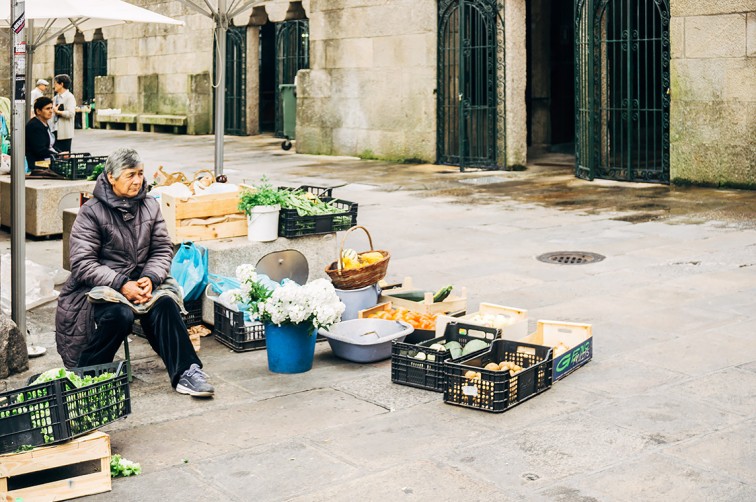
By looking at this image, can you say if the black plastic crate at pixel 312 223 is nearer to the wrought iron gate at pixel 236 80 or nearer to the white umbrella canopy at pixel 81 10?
the white umbrella canopy at pixel 81 10

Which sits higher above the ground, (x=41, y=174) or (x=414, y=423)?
(x=41, y=174)

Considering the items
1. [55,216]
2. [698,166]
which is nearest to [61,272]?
[55,216]

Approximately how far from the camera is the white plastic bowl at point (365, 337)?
23.3ft

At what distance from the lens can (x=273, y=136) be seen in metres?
27.6

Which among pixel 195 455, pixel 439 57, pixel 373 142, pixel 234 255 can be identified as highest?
pixel 439 57

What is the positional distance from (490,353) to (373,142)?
14.8 meters

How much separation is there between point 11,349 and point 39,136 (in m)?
7.03

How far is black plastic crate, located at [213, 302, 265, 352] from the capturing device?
7492 millimetres

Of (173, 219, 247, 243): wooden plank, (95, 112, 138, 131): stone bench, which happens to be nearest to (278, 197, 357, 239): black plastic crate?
(173, 219, 247, 243): wooden plank

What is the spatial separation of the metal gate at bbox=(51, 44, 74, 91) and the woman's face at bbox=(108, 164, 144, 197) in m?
30.2

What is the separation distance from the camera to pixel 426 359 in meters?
6.54

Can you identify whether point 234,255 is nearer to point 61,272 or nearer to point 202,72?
point 61,272

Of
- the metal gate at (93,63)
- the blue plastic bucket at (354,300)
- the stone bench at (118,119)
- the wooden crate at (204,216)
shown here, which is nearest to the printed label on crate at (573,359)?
the blue plastic bucket at (354,300)

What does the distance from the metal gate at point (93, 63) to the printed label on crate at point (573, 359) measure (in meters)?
28.7
